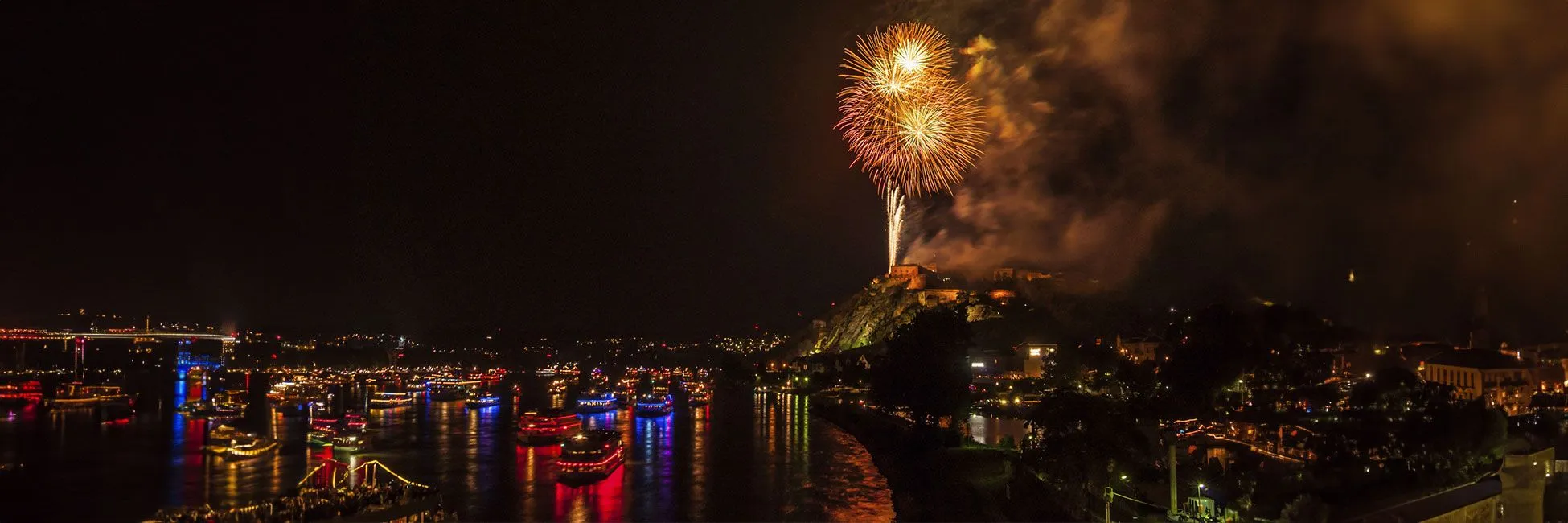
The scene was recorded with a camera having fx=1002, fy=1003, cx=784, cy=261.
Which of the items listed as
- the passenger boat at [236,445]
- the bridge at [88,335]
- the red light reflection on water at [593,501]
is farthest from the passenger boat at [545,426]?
the bridge at [88,335]

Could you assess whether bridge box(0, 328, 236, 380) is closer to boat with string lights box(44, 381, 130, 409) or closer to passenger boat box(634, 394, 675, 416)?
boat with string lights box(44, 381, 130, 409)

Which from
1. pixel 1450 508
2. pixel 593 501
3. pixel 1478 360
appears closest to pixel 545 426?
pixel 593 501

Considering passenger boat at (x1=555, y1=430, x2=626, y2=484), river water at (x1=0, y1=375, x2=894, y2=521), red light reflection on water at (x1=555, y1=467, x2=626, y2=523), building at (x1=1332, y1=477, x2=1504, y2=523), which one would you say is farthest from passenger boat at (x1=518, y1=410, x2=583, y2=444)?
building at (x1=1332, y1=477, x2=1504, y2=523)

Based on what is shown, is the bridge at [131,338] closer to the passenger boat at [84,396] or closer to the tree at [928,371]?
the passenger boat at [84,396]

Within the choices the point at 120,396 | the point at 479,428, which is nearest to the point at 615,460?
the point at 479,428

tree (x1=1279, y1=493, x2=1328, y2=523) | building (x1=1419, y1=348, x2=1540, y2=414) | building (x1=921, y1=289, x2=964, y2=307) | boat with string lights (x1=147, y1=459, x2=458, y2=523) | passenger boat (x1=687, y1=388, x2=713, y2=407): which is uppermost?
building (x1=921, y1=289, x2=964, y2=307)
